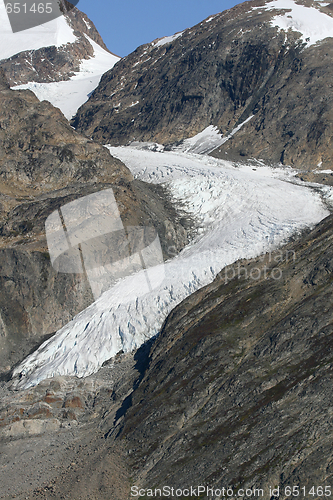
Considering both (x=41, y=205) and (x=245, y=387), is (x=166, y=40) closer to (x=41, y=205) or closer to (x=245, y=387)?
(x=41, y=205)

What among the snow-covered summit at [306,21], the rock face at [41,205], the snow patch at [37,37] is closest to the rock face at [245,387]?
the rock face at [41,205]

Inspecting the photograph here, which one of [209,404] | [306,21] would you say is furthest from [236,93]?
[209,404]

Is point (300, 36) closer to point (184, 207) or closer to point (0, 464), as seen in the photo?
point (184, 207)

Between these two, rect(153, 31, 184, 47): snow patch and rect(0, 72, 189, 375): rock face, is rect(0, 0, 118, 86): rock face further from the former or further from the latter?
rect(0, 72, 189, 375): rock face

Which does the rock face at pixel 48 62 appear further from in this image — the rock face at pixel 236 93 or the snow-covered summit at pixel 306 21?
the snow-covered summit at pixel 306 21

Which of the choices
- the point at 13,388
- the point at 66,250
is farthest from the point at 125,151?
the point at 13,388

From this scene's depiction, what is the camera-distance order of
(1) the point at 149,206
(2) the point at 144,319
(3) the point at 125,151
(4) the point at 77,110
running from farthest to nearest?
(4) the point at 77,110, (3) the point at 125,151, (1) the point at 149,206, (2) the point at 144,319
